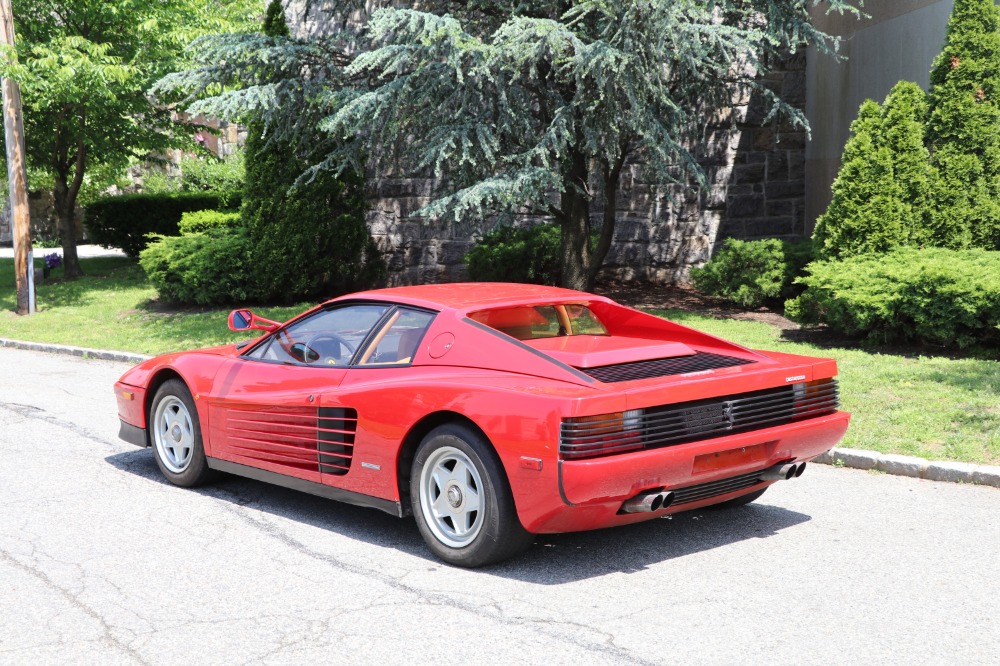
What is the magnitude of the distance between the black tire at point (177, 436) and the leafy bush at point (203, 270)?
1057 centimetres

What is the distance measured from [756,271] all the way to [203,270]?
28.9ft

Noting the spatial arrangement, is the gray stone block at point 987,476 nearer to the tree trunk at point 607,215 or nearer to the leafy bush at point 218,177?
the tree trunk at point 607,215

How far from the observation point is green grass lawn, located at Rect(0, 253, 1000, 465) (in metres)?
7.74

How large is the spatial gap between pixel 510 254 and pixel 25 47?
9.08 meters

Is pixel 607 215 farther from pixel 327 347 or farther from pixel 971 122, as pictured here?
pixel 327 347

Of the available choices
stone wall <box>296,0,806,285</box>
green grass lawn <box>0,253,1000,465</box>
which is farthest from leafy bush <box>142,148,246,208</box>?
stone wall <box>296,0,806,285</box>

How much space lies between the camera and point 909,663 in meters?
4.00

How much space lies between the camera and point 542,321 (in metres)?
6.04

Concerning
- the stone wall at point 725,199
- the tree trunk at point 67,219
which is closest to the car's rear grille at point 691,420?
the stone wall at point 725,199

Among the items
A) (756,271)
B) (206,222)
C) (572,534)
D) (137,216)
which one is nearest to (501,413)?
(572,534)

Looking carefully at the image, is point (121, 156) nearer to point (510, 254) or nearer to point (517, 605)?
point (510, 254)

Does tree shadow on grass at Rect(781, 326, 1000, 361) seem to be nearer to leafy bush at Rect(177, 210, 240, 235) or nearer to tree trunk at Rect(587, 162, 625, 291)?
tree trunk at Rect(587, 162, 625, 291)

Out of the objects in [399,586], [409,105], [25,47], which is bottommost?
[399,586]

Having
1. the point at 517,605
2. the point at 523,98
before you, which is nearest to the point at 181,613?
the point at 517,605
